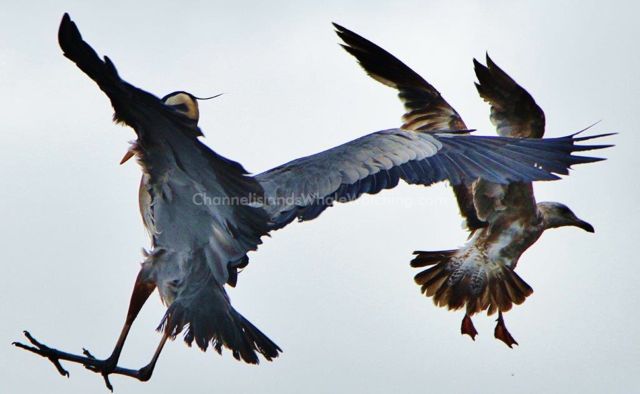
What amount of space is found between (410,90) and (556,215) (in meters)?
1.65

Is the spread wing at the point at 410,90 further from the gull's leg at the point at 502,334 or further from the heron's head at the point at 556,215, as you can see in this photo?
the gull's leg at the point at 502,334

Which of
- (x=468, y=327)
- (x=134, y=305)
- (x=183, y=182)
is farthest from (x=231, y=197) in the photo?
(x=468, y=327)

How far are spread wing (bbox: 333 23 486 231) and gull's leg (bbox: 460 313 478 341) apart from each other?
1577mm

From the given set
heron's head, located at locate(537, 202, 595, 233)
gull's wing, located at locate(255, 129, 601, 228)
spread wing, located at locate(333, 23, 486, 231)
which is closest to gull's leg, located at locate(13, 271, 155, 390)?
gull's wing, located at locate(255, 129, 601, 228)

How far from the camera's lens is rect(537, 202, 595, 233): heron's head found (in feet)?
37.3

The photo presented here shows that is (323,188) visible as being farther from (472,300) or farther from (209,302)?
(472,300)

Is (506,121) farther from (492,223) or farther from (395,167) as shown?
(395,167)

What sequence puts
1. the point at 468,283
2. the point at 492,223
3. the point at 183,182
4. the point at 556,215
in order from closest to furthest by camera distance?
the point at 183,182
the point at 492,223
the point at 468,283
the point at 556,215

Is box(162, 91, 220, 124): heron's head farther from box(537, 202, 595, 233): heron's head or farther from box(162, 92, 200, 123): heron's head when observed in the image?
box(537, 202, 595, 233): heron's head

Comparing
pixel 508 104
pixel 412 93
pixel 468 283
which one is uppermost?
pixel 412 93

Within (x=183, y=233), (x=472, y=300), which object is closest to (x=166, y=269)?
→ (x=183, y=233)

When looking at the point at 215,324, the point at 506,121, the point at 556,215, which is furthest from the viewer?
the point at 556,215

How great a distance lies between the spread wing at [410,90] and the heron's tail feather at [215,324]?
3.45m

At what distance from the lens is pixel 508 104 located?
35.5 ft
